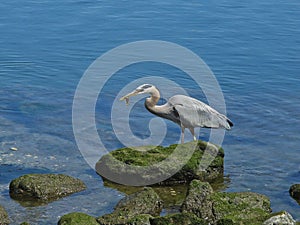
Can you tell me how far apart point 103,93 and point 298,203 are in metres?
9.75

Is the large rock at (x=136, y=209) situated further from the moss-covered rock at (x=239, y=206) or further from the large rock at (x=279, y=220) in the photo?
the large rock at (x=279, y=220)

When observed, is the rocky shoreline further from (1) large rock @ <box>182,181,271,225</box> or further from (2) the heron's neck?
(2) the heron's neck

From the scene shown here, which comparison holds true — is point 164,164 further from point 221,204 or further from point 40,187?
point 40,187

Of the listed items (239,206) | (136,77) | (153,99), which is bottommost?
(136,77)

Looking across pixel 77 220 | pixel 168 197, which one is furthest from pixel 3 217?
pixel 168 197

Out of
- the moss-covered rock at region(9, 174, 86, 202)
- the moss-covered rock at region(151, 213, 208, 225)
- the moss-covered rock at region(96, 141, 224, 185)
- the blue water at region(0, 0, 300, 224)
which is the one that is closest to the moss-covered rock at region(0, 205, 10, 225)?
the blue water at region(0, 0, 300, 224)

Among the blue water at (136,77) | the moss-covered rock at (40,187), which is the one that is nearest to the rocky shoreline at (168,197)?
the moss-covered rock at (40,187)

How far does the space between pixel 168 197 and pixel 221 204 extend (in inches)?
67.7

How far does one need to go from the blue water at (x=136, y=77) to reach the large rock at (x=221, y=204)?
38.8 inches

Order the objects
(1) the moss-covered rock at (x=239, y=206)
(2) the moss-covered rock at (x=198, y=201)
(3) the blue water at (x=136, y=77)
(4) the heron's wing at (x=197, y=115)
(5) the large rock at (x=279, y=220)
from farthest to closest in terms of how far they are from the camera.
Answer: (4) the heron's wing at (x=197, y=115)
(3) the blue water at (x=136, y=77)
(2) the moss-covered rock at (x=198, y=201)
(1) the moss-covered rock at (x=239, y=206)
(5) the large rock at (x=279, y=220)

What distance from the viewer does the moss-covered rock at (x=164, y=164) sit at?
15133 millimetres

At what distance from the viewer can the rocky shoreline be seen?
12.1 m

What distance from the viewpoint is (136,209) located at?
13.1m

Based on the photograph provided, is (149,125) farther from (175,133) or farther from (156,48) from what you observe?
(156,48)
